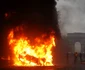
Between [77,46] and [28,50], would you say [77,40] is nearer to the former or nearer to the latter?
[77,46]

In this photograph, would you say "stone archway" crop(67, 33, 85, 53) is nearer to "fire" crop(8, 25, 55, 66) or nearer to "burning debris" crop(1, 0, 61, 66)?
"fire" crop(8, 25, 55, 66)

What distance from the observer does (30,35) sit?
4997 cm

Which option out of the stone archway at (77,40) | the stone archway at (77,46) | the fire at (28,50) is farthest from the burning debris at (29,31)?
the stone archway at (77,46)

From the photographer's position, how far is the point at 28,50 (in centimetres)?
4944

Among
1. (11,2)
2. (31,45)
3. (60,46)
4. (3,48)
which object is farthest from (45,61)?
(60,46)

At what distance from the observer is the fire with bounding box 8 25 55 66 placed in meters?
49.0

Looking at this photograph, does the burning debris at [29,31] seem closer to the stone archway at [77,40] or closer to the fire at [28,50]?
the fire at [28,50]

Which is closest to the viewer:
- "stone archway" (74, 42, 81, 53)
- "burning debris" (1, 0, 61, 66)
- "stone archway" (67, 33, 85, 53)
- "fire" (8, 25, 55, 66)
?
"burning debris" (1, 0, 61, 66)

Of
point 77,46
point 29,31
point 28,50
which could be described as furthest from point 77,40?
point 28,50

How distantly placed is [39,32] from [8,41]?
14.7ft

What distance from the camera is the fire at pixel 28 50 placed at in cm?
4897

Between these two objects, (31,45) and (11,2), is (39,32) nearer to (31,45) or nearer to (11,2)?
(31,45)

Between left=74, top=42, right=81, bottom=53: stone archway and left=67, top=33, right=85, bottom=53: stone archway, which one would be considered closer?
left=67, top=33, right=85, bottom=53: stone archway

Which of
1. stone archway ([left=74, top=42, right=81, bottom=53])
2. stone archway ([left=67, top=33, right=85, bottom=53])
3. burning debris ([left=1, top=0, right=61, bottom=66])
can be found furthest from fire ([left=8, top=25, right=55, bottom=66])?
stone archway ([left=74, top=42, right=81, bottom=53])
